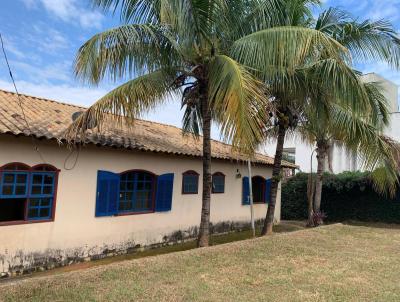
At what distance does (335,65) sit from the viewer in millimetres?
9281

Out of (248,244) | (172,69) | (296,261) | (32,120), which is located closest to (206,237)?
(248,244)

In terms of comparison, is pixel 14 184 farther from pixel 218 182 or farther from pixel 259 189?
pixel 259 189

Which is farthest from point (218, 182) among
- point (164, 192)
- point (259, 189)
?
point (259, 189)

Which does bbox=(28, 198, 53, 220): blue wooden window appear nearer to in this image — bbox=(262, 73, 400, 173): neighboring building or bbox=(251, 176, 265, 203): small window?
bbox=(251, 176, 265, 203): small window

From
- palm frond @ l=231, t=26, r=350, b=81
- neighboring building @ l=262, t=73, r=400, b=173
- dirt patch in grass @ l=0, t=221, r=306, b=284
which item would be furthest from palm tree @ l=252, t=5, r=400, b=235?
neighboring building @ l=262, t=73, r=400, b=173

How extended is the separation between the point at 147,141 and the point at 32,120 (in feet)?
11.5

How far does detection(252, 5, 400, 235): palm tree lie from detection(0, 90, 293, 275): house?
2398mm

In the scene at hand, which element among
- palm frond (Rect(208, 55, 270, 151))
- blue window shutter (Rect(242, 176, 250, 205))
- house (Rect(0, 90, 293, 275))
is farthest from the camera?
blue window shutter (Rect(242, 176, 250, 205))

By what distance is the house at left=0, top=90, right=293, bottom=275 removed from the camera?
854 cm

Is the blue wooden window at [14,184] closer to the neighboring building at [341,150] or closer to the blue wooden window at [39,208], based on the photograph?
the blue wooden window at [39,208]

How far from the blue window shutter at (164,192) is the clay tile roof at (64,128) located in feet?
3.17

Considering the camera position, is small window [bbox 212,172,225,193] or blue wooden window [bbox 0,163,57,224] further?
small window [bbox 212,172,225,193]

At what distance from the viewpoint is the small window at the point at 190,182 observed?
1334 centimetres

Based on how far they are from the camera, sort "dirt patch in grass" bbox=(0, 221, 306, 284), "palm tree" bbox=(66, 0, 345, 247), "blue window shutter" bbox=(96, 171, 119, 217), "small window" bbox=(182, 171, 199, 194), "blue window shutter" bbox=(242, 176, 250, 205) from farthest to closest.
A: "blue window shutter" bbox=(242, 176, 250, 205) < "small window" bbox=(182, 171, 199, 194) < "blue window shutter" bbox=(96, 171, 119, 217) < "dirt patch in grass" bbox=(0, 221, 306, 284) < "palm tree" bbox=(66, 0, 345, 247)
